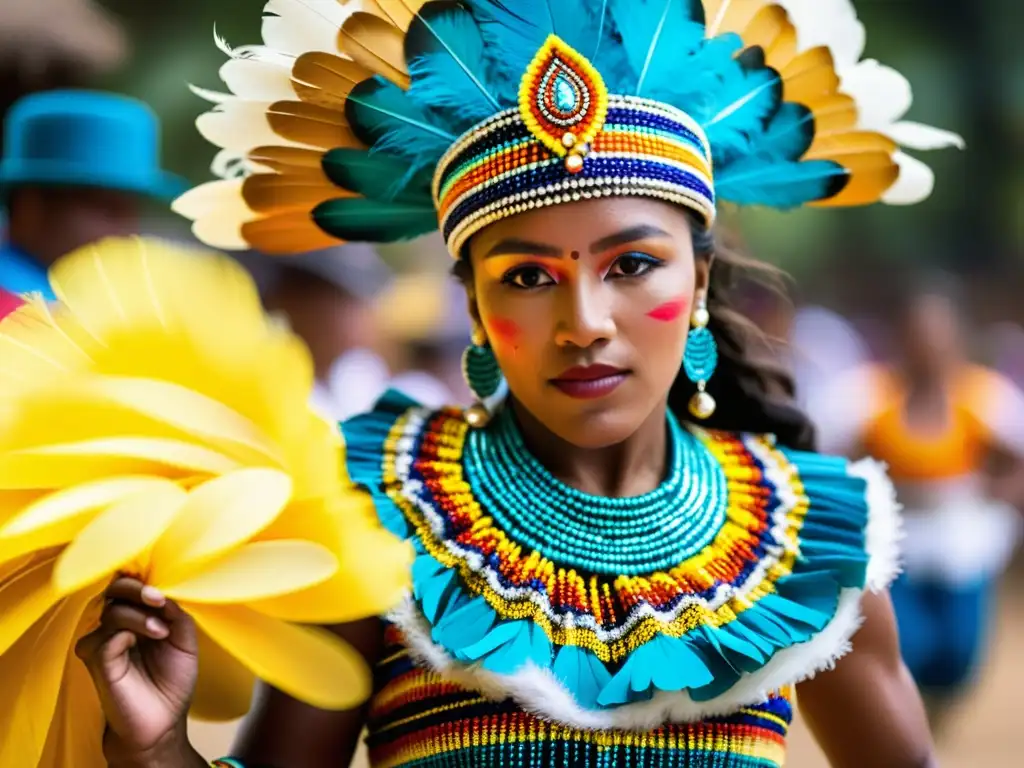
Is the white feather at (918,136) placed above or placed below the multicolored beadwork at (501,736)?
above

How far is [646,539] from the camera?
1.74 metres

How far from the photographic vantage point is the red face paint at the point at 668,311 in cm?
164

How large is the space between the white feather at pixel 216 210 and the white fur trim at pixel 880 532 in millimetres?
1117

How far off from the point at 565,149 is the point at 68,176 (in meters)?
2.27

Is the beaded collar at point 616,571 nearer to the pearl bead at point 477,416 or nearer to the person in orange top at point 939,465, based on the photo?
the pearl bead at point 477,416

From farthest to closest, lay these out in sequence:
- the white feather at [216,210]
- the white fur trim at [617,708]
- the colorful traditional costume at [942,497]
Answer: the colorful traditional costume at [942,497], the white feather at [216,210], the white fur trim at [617,708]

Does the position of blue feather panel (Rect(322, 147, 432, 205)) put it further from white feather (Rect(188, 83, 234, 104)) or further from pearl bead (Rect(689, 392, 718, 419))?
pearl bead (Rect(689, 392, 718, 419))

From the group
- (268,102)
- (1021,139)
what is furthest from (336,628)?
(1021,139)

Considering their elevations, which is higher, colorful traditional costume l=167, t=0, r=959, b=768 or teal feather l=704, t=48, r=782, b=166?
teal feather l=704, t=48, r=782, b=166

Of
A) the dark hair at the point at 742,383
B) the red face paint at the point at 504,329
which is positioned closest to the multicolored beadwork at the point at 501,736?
the red face paint at the point at 504,329

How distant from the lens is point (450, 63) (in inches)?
66.2

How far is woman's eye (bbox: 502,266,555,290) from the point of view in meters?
1.64

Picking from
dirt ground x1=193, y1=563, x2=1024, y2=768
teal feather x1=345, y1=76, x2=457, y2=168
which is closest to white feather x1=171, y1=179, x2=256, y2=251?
teal feather x1=345, y1=76, x2=457, y2=168

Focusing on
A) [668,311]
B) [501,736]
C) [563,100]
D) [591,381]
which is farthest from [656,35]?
[501,736]
